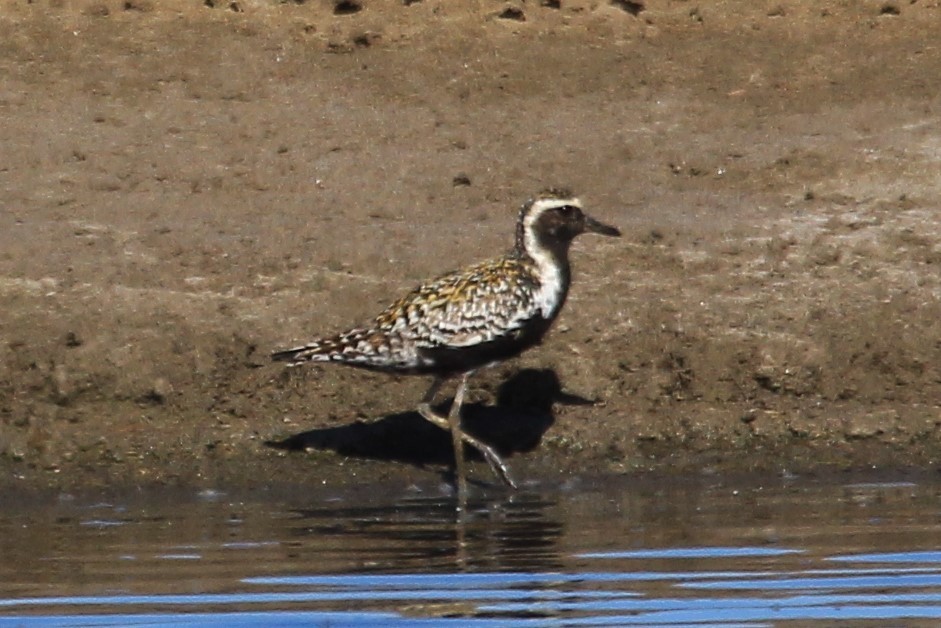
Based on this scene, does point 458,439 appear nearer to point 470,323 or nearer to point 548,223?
point 470,323

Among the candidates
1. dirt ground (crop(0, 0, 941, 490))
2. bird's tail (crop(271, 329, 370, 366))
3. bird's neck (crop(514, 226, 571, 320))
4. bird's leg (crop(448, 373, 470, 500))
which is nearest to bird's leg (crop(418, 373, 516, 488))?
bird's leg (crop(448, 373, 470, 500))

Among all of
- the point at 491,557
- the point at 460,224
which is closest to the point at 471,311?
the point at 491,557

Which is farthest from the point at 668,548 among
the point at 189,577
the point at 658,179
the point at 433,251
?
the point at 658,179

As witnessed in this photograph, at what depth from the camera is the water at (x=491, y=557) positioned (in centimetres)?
905

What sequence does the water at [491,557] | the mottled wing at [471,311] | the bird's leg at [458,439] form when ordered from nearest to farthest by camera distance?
the water at [491,557]
the mottled wing at [471,311]
the bird's leg at [458,439]

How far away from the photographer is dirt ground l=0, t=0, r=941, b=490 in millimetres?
12812

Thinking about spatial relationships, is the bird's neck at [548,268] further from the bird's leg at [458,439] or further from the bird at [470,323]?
the bird's leg at [458,439]

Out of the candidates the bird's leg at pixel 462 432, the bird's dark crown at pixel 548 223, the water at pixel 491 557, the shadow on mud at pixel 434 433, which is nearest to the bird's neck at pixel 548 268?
the bird's dark crown at pixel 548 223

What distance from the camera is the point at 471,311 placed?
12141 millimetres

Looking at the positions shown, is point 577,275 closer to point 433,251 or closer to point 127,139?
point 433,251

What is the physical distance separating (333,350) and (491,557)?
2.26 meters

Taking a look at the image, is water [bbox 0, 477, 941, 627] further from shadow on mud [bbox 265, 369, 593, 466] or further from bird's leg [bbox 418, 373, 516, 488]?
shadow on mud [bbox 265, 369, 593, 466]

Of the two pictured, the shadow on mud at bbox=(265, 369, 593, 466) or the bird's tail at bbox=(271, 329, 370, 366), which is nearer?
the bird's tail at bbox=(271, 329, 370, 366)

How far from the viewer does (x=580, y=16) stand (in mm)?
17984
